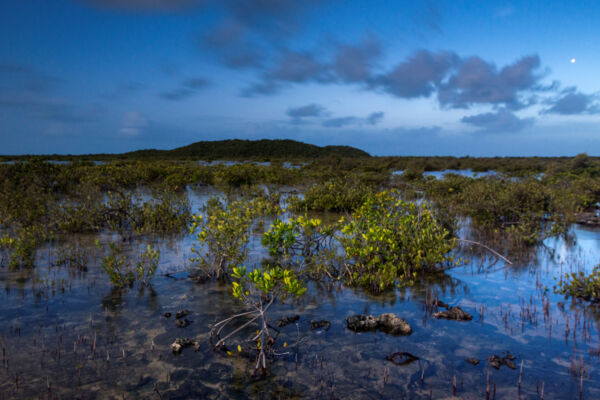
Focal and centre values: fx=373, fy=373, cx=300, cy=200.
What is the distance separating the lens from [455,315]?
18.3 feet

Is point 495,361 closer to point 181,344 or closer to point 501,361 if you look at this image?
point 501,361

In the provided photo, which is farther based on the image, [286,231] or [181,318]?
[286,231]

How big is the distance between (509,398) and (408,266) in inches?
141

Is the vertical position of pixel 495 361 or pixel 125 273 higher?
pixel 125 273

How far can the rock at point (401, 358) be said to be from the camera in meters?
4.42

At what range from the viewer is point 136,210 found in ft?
35.0

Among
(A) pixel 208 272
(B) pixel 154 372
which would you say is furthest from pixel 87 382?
(A) pixel 208 272

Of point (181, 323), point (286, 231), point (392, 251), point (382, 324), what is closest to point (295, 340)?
point (382, 324)

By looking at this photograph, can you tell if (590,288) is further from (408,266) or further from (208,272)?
(208,272)

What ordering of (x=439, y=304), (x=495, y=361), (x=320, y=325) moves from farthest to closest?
(x=439, y=304), (x=320, y=325), (x=495, y=361)

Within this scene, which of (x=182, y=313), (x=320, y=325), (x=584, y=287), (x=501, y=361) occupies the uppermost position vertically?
(x=584, y=287)

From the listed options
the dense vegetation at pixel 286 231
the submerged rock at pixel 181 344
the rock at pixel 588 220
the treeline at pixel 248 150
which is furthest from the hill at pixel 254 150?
the submerged rock at pixel 181 344

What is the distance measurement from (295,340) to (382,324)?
1.28 meters

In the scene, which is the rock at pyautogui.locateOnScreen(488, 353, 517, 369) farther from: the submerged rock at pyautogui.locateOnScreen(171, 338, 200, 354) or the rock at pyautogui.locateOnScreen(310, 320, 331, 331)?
the submerged rock at pyautogui.locateOnScreen(171, 338, 200, 354)
